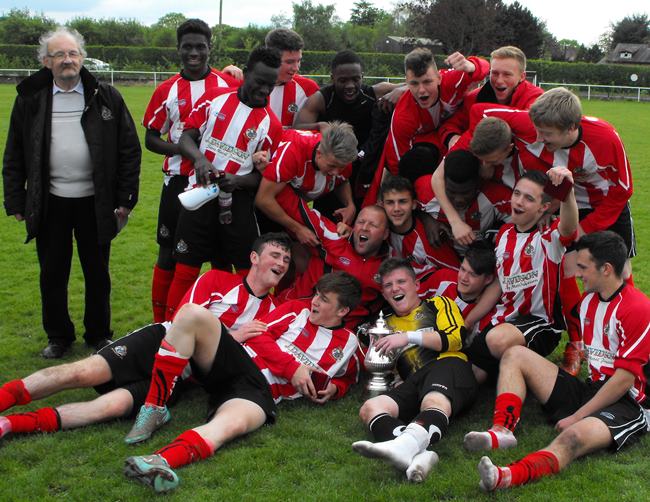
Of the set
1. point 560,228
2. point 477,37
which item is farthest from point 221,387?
point 477,37

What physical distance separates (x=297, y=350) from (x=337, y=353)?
0.25 m

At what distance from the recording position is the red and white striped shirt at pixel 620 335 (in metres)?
3.98

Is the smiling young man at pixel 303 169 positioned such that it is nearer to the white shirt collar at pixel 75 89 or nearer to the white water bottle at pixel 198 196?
the white water bottle at pixel 198 196

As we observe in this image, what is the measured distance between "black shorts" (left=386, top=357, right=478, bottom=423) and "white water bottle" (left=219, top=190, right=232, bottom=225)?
5.74 ft

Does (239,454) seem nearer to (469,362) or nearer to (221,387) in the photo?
(221,387)

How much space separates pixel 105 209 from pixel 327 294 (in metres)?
1.83

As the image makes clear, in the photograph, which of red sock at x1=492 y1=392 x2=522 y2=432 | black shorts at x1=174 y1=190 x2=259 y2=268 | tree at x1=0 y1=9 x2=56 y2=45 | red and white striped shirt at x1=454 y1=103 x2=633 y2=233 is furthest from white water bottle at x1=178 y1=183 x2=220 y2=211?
tree at x1=0 y1=9 x2=56 y2=45

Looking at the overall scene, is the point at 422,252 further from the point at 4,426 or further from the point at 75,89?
the point at 4,426

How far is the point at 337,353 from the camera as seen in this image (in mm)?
4789

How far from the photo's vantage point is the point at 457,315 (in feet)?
15.7

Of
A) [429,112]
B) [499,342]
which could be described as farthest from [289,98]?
[499,342]

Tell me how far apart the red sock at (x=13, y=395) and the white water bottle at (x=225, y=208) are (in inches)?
72.9

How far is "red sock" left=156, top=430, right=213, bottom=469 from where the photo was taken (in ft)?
12.2

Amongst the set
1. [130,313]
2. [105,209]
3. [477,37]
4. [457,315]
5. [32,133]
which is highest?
[477,37]
